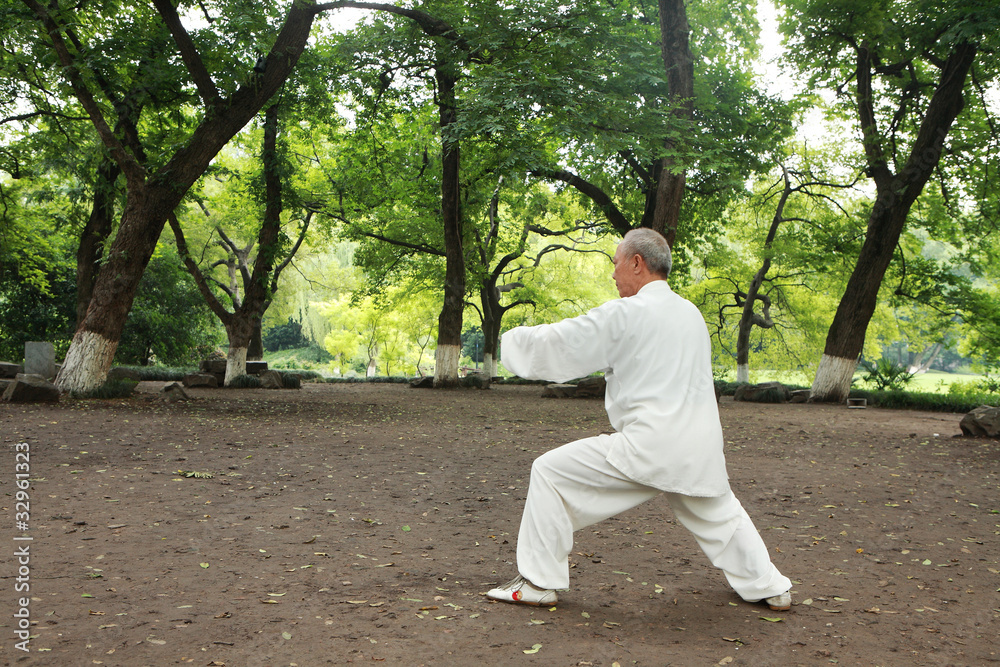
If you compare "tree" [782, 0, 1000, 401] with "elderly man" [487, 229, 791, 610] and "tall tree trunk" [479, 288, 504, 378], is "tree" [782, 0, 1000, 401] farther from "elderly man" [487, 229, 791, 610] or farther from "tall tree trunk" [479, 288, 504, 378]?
"elderly man" [487, 229, 791, 610]

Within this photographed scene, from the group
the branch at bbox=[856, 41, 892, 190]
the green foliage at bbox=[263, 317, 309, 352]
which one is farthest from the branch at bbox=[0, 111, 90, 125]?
the green foliage at bbox=[263, 317, 309, 352]

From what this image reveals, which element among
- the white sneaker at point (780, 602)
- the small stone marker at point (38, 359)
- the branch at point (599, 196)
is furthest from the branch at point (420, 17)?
the white sneaker at point (780, 602)

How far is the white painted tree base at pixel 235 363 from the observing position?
19.3 meters

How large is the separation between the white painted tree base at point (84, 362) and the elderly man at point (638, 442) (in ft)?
37.1

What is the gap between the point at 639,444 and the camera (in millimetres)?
3484

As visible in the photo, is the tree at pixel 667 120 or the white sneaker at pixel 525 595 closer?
the white sneaker at pixel 525 595

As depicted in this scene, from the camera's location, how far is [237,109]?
13.1 m

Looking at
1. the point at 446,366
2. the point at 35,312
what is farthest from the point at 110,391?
the point at 35,312

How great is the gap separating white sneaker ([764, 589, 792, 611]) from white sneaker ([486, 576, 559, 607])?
109 cm

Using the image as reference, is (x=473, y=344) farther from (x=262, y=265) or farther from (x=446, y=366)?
(x=262, y=265)

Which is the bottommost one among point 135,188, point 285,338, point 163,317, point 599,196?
point 285,338

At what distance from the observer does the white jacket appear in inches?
137

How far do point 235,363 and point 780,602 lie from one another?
17.8 meters

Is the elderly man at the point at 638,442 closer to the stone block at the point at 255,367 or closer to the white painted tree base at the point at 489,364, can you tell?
the stone block at the point at 255,367
